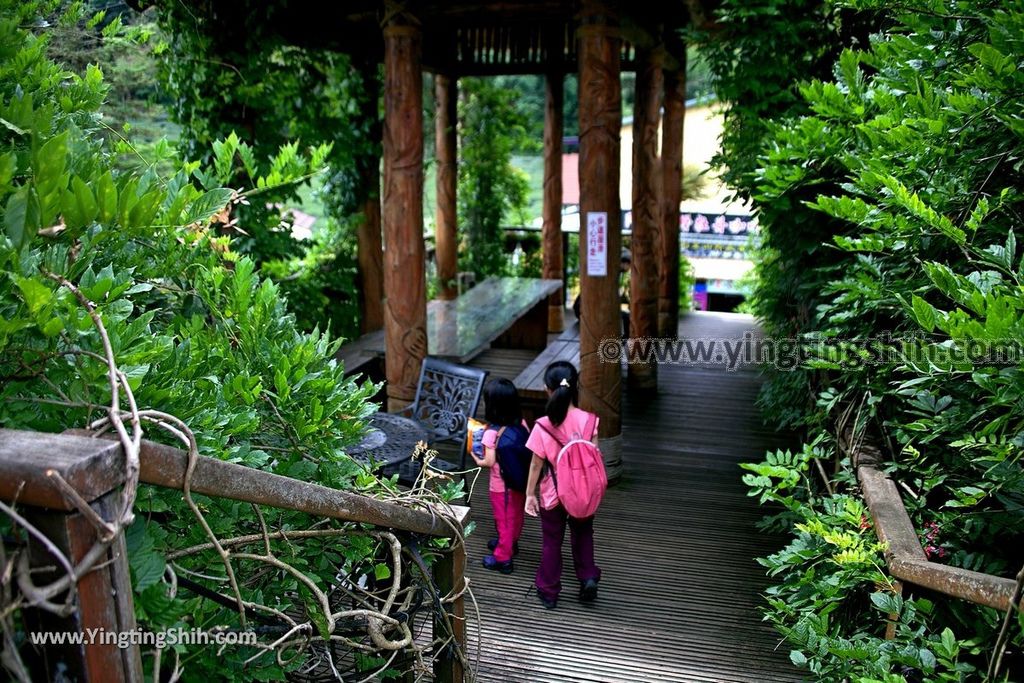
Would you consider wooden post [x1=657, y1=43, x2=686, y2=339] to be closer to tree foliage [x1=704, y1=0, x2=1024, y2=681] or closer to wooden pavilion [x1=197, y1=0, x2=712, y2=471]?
wooden pavilion [x1=197, y1=0, x2=712, y2=471]

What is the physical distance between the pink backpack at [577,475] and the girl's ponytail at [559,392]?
92mm

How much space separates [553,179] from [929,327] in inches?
285

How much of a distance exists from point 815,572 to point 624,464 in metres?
2.73

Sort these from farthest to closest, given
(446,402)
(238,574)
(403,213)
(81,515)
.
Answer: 1. (403,213)
2. (446,402)
3. (238,574)
4. (81,515)

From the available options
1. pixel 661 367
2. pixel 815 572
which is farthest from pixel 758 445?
pixel 815 572

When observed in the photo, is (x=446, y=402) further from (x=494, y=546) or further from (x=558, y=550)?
(x=558, y=550)

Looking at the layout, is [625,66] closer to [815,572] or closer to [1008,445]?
[815,572]

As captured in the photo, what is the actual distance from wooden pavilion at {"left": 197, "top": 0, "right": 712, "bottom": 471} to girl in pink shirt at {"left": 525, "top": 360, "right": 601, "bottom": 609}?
1395 mm

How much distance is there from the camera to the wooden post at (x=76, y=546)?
3.03ft

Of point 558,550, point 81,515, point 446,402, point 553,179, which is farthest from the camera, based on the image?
point 553,179

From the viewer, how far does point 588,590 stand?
3771mm

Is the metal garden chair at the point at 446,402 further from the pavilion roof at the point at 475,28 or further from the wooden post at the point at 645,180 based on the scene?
the wooden post at the point at 645,180

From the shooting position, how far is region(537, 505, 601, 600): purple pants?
3.70m

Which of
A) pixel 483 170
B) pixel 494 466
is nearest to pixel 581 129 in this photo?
pixel 494 466
